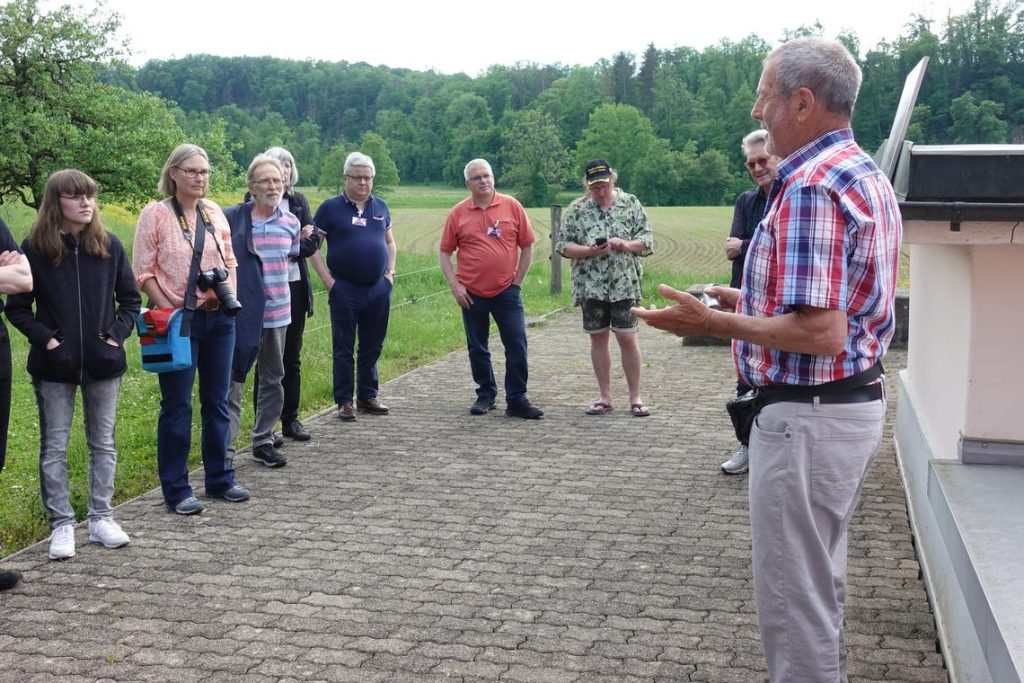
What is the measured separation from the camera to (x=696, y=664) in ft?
13.9

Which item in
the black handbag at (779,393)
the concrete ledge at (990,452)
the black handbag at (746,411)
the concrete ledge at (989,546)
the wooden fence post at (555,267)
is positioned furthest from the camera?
the wooden fence post at (555,267)

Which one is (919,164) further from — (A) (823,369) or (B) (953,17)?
(B) (953,17)

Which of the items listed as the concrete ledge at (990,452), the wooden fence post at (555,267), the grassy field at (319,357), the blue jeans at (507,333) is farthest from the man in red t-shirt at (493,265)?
the wooden fence post at (555,267)

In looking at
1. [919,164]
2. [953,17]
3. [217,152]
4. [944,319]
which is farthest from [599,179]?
[217,152]

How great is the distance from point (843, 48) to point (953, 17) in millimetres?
3981

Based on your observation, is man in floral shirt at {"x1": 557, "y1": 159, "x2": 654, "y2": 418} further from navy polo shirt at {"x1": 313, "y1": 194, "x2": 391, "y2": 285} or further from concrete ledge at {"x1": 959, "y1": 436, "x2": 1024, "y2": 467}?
concrete ledge at {"x1": 959, "y1": 436, "x2": 1024, "y2": 467}

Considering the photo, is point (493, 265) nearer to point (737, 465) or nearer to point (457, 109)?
point (737, 465)

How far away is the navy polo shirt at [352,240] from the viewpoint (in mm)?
8547

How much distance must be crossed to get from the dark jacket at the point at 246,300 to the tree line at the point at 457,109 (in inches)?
150

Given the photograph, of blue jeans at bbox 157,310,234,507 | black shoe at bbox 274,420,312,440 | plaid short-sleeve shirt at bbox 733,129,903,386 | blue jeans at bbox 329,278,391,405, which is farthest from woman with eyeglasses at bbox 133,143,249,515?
plaid short-sleeve shirt at bbox 733,129,903,386

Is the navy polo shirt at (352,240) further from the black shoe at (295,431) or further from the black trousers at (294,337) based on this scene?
the black shoe at (295,431)

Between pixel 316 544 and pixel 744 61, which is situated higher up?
pixel 744 61

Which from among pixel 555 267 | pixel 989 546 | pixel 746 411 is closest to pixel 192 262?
pixel 746 411

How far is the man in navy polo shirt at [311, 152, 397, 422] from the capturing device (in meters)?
8.55
